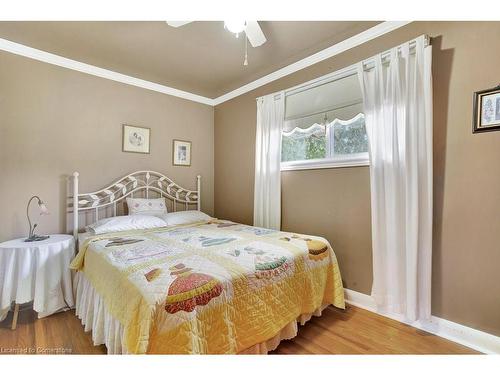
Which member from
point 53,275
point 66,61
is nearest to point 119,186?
point 53,275

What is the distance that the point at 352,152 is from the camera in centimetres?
235

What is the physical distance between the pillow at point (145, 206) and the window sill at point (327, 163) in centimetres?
162

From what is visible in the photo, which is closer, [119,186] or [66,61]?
[66,61]

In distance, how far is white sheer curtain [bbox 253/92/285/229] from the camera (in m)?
2.86

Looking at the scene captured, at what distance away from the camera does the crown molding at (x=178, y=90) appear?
2.16m

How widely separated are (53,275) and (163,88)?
100 inches

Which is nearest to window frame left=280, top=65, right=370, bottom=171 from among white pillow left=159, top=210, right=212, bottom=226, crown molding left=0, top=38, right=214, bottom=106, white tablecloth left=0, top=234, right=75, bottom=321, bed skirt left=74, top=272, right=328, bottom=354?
white pillow left=159, top=210, right=212, bottom=226

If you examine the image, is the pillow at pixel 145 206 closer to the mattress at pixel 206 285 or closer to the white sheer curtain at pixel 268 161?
the mattress at pixel 206 285

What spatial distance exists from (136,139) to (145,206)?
91 centimetres

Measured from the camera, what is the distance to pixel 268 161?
294 centimetres

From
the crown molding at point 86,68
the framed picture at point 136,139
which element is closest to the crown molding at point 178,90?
the crown molding at point 86,68

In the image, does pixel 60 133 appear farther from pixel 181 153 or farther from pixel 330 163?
pixel 330 163

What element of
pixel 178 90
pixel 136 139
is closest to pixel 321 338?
pixel 136 139
